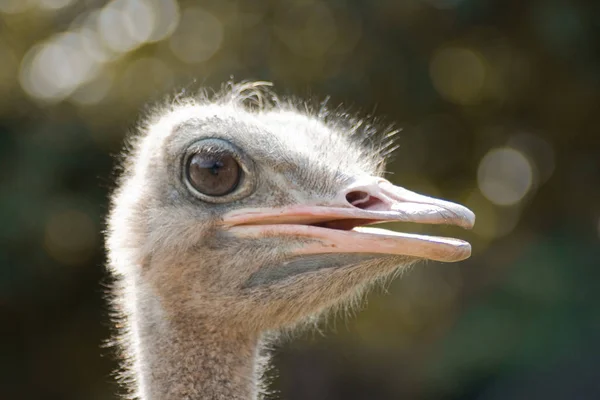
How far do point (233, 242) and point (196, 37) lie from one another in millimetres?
5947

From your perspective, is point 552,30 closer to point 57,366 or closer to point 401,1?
point 401,1

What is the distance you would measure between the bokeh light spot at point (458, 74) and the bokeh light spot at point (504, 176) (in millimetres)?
517

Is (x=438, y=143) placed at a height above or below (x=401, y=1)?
below

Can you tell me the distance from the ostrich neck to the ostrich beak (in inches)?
13.2

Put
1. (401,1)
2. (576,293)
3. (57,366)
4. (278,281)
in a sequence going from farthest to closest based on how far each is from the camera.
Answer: (57,366), (401,1), (576,293), (278,281)

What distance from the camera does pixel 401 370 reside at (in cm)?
782

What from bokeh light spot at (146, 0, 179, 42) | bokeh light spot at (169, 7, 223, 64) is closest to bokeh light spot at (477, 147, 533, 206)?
bokeh light spot at (169, 7, 223, 64)

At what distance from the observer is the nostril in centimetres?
273

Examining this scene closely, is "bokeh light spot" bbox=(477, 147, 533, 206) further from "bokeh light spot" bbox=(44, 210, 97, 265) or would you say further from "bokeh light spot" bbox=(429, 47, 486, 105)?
"bokeh light spot" bbox=(44, 210, 97, 265)

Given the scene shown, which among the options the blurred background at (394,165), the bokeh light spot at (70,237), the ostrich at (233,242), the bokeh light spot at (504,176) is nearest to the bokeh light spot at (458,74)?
the blurred background at (394,165)

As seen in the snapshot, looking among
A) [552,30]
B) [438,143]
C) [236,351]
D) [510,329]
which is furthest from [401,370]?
[236,351]

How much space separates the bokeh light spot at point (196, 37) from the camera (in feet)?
27.4

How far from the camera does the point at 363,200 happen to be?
2779 millimetres

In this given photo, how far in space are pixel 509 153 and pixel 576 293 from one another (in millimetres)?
1740
